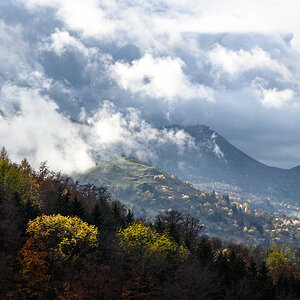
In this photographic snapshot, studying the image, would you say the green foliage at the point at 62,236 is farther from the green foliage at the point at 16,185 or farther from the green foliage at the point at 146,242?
the green foliage at the point at 16,185

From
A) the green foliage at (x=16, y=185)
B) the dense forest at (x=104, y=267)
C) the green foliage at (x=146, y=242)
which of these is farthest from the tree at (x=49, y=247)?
the green foliage at (x=16, y=185)

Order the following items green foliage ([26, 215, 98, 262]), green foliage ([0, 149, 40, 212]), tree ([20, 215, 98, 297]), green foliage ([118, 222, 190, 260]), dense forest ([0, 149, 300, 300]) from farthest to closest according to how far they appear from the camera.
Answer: green foliage ([0, 149, 40, 212])
green foliage ([118, 222, 190, 260])
green foliage ([26, 215, 98, 262])
tree ([20, 215, 98, 297])
dense forest ([0, 149, 300, 300])

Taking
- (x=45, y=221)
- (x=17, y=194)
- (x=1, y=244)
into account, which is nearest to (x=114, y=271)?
(x=45, y=221)

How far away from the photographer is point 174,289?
260 feet

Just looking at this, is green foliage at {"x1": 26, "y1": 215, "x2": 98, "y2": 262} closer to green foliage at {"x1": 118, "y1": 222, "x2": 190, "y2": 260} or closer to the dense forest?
the dense forest

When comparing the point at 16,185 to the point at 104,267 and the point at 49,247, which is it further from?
the point at 104,267

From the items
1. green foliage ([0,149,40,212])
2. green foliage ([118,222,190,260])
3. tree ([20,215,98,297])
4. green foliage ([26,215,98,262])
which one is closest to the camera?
tree ([20,215,98,297])

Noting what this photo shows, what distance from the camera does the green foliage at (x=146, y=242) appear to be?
9325 cm

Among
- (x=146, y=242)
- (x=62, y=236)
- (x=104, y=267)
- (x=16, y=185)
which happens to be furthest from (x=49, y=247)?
(x=16, y=185)

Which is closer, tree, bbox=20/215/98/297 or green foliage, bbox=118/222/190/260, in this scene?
tree, bbox=20/215/98/297

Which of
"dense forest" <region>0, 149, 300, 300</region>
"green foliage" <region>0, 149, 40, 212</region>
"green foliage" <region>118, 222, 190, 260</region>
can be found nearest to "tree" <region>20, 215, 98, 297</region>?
"dense forest" <region>0, 149, 300, 300</region>

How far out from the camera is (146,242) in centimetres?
9575

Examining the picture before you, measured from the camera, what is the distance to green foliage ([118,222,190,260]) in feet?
306

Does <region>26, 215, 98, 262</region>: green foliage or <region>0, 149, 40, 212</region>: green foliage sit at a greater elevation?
<region>0, 149, 40, 212</region>: green foliage
